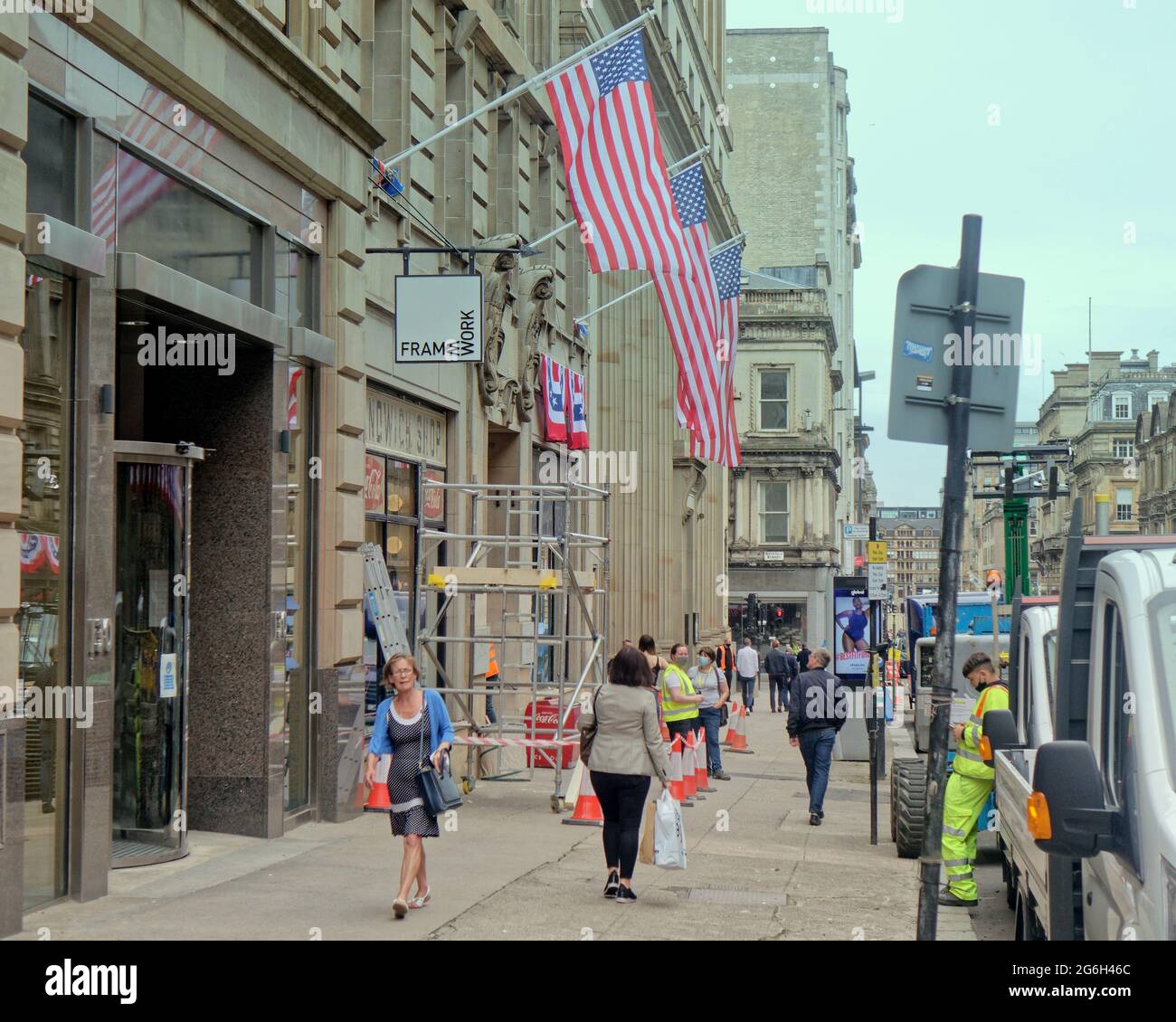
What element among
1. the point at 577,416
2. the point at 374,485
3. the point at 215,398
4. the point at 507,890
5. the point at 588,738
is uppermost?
the point at 577,416

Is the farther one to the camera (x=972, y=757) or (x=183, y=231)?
(x=183, y=231)

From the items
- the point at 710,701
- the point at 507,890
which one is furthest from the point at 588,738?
the point at 710,701

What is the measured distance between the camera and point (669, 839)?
1059 cm

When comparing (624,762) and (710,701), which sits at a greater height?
(624,762)

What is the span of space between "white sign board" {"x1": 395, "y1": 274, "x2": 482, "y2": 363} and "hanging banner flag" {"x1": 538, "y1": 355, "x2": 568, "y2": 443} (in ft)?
26.9

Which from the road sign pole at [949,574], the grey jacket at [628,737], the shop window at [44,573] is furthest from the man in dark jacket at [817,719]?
the road sign pole at [949,574]

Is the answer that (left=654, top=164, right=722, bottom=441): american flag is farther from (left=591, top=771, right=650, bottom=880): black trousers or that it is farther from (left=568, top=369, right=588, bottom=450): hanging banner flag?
(left=591, top=771, right=650, bottom=880): black trousers

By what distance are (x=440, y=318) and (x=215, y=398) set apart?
3.10 meters

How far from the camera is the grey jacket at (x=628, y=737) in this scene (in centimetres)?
1059

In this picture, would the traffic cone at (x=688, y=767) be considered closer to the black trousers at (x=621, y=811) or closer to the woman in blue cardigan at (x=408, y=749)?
the black trousers at (x=621, y=811)

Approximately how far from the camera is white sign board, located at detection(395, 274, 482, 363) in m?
15.4

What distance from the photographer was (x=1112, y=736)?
5754mm

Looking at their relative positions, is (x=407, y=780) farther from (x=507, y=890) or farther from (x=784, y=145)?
(x=784, y=145)
